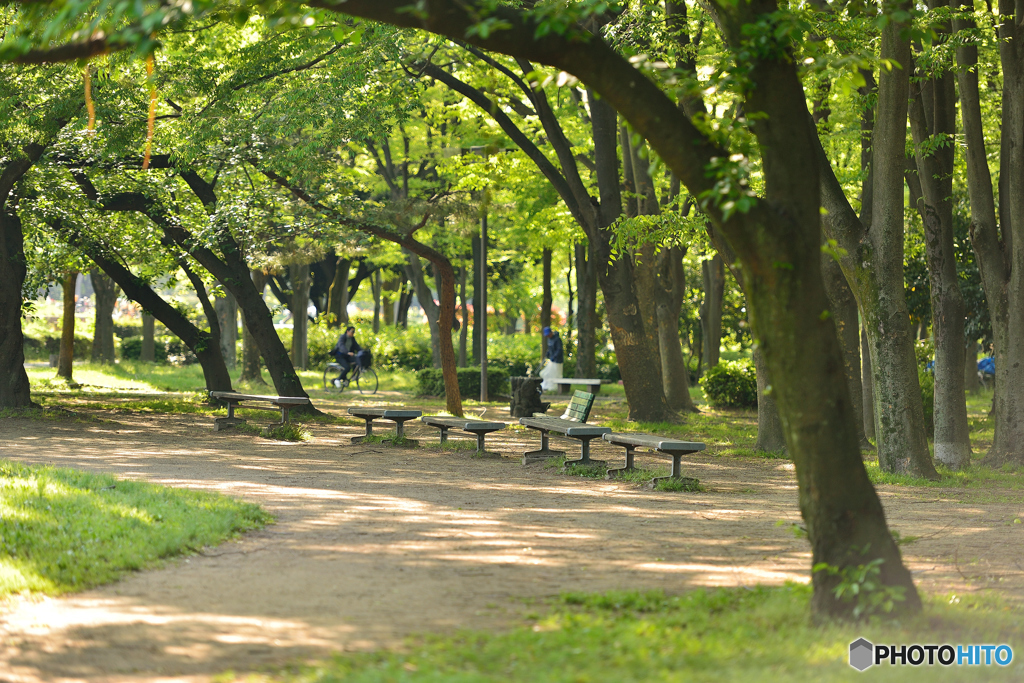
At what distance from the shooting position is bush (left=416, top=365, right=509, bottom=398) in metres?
22.7

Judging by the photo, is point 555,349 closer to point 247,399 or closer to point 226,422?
point 247,399

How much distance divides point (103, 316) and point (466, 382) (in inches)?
563

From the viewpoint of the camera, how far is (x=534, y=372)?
27.6m

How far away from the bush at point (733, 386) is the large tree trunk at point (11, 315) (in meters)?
14.0

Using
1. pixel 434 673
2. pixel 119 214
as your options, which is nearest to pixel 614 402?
pixel 119 214

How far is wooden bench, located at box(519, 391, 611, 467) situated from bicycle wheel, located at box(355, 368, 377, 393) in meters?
12.4

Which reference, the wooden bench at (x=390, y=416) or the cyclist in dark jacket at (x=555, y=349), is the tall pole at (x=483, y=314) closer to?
the cyclist in dark jacket at (x=555, y=349)

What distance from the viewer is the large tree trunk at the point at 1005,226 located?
1175 cm

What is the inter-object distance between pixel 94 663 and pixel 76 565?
173 cm

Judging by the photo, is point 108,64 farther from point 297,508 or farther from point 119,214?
point 297,508

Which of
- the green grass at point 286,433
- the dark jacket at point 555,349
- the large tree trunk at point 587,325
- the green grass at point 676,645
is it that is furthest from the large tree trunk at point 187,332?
the green grass at point 676,645

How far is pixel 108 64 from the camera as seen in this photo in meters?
12.5

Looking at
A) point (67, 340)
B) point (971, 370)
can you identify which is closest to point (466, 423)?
point (67, 340)

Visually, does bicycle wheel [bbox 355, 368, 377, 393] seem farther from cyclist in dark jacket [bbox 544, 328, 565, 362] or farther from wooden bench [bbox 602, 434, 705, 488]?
wooden bench [bbox 602, 434, 705, 488]
